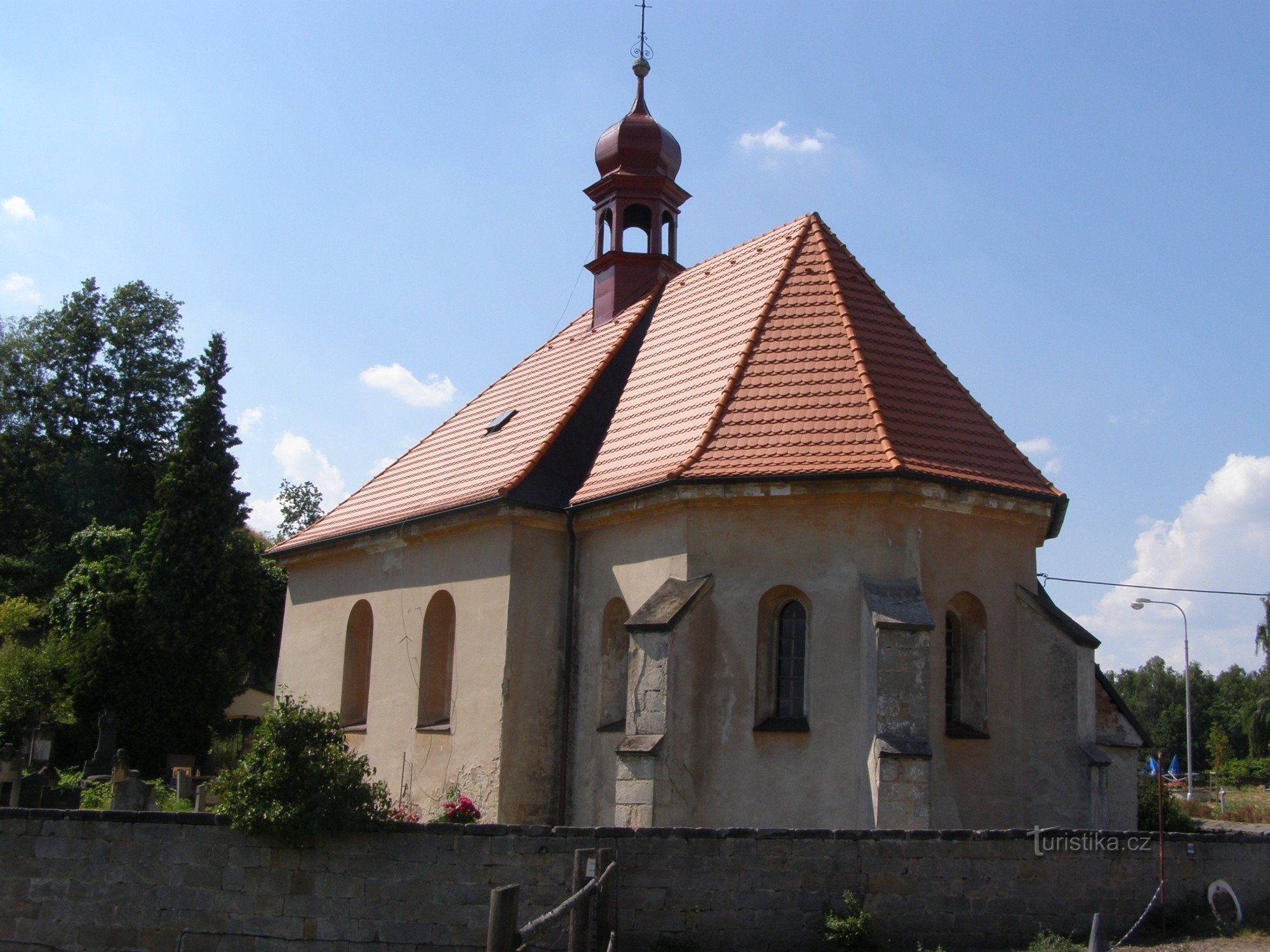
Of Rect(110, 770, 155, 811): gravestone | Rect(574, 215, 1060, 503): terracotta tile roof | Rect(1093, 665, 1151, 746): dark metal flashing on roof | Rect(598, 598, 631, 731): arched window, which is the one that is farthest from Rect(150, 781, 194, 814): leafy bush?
Rect(1093, 665, 1151, 746): dark metal flashing on roof

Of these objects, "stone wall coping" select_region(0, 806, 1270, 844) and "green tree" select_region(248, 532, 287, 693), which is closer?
"stone wall coping" select_region(0, 806, 1270, 844)

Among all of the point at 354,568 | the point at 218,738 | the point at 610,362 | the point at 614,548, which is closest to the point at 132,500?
the point at 218,738

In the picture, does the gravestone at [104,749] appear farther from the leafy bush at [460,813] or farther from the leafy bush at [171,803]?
the leafy bush at [460,813]

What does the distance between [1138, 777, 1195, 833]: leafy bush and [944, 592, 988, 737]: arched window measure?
6.10 metres

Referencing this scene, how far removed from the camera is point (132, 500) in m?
42.5

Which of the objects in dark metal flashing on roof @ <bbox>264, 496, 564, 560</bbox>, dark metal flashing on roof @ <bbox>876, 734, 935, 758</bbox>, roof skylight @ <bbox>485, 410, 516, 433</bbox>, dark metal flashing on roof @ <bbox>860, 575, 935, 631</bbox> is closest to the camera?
dark metal flashing on roof @ <bbox>876, 734, 935, 758</bbox>

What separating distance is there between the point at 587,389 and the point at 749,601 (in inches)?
218

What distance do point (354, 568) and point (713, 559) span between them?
7.72 metres

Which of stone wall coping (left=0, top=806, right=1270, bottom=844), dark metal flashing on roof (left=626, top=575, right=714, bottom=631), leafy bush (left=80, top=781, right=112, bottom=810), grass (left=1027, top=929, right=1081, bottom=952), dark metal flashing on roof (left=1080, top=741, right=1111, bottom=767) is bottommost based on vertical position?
grass (left=1027, top=929, right=1081, bottom=952)

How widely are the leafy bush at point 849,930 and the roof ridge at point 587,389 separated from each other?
7.79m

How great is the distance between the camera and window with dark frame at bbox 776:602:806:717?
1362cm

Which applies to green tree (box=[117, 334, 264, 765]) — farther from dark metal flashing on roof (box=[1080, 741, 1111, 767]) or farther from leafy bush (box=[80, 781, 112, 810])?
dark metal flashing on roof (box=[1080, 741, 1111, 767])

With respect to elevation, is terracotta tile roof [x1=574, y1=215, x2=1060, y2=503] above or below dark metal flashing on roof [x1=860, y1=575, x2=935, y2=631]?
above
